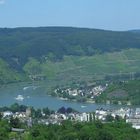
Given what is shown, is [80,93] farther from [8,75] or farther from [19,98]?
[8,75]

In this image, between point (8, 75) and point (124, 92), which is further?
point (8, 75)

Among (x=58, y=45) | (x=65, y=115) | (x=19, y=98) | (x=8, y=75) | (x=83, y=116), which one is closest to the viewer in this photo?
(x=83, y=116)

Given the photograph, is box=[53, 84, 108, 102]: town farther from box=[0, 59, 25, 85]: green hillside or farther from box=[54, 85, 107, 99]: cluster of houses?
box=[0, 59, 25, 85]: green hillside

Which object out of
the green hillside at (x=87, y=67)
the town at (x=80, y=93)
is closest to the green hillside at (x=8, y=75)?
the green hillside at (x=87, y=67)

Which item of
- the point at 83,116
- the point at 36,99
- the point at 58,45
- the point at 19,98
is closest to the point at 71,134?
the point at 83,116

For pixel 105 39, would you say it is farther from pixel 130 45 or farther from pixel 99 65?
pixel 99 65

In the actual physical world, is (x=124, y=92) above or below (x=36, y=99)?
above
